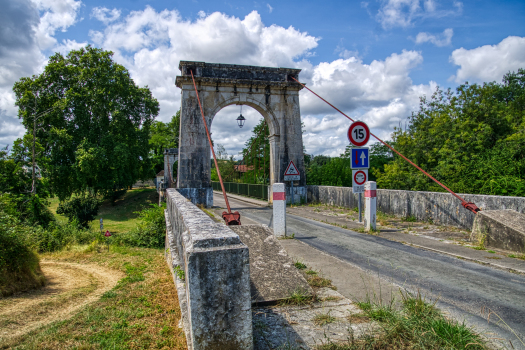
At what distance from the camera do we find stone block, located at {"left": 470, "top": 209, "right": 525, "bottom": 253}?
5102mm

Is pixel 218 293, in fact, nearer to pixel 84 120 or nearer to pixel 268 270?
pixel 268 270

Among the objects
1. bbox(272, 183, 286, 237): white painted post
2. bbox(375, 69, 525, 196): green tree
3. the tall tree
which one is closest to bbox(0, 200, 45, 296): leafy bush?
bbox(272, 183, 286, 237): white painted post

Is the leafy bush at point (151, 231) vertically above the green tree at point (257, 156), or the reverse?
the green tree at point (257, 156)

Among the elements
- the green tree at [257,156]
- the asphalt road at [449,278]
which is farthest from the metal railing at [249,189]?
the asphalt road at [449,278]

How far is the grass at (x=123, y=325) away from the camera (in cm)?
257

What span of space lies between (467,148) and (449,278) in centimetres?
979

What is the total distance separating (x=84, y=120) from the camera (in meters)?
22.7

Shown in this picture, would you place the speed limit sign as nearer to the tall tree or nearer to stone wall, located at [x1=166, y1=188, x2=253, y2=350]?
stone wall, located at [x1=166, y1=188, x2=253, y2=350]

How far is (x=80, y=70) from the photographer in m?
22.8

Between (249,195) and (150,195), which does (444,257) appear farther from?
(150,195)

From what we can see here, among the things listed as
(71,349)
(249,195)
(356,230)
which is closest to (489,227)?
(356,230)

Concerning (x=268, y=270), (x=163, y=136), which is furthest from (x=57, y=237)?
(x=163, y=136)

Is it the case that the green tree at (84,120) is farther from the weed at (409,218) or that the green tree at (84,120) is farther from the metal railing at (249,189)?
the weed at (409,218)

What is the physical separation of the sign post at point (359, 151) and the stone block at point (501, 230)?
2.39 metres
